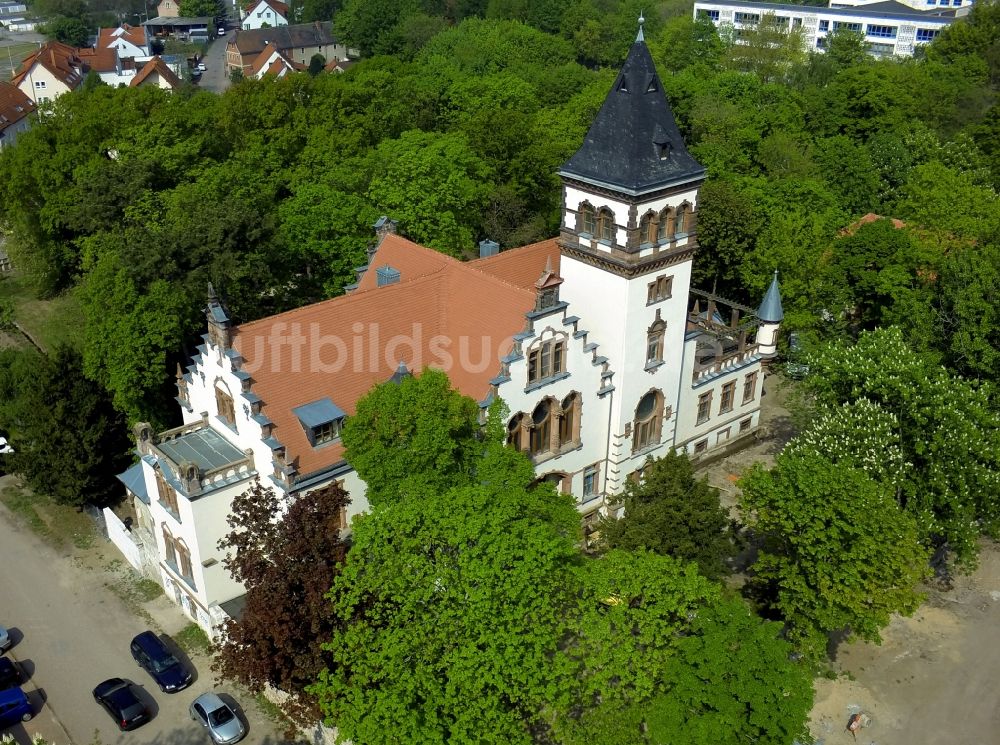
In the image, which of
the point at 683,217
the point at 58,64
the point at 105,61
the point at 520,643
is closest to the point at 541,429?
the point at 683,217

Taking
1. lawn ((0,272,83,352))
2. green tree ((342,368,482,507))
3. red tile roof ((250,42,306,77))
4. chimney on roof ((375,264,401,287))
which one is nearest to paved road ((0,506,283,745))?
green tree ((342,368,482,507))

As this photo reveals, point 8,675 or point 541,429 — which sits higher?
point 541,429

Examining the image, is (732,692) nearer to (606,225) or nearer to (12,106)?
(606,225)

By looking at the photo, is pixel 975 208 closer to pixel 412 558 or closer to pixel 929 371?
pixel 929 371

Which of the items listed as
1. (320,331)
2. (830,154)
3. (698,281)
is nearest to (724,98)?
(830,154)

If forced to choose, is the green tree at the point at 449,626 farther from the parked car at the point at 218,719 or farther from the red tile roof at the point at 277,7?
the red tile roof at the point at 277,7

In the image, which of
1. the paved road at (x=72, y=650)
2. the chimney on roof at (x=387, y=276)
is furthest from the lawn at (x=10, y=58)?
the chimney on roof at (x=387, y=276)
